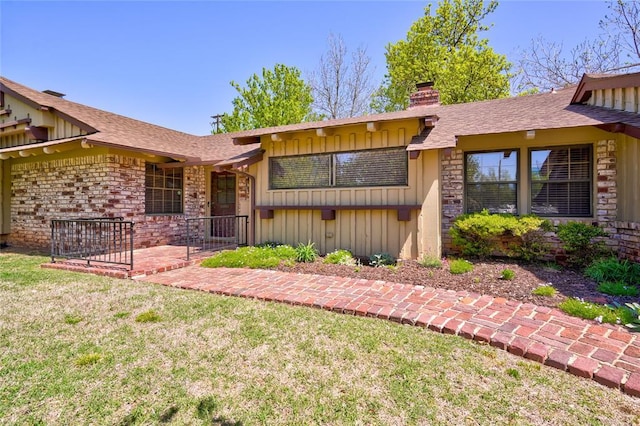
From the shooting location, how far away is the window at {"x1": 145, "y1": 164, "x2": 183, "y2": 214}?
30.1 ft

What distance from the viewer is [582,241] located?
19.1 ft

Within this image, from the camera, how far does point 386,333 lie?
3240 mm

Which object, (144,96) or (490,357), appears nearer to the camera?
(490,357)

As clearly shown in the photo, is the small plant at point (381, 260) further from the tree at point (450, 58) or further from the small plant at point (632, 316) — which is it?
the tree at point (450, 58)

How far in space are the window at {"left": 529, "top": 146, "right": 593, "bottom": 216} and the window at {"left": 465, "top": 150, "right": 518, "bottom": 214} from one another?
0.38 metres

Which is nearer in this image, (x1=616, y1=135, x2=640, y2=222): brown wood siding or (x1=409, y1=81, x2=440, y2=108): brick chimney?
(x1=616, y1=135, x2=640, y2=222): brown wood siding

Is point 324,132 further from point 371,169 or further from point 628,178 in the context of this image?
point 628,178

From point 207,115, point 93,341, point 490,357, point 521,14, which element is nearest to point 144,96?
point 207,115

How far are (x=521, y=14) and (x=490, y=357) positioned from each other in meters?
14.9

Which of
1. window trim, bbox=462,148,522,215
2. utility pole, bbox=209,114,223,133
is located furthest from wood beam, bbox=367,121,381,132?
utility pole, bbox=209,114,223,133

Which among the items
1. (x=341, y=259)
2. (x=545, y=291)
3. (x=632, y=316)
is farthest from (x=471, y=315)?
(x=341, y=259)

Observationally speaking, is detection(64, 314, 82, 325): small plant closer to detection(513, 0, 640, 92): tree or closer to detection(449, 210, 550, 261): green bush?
detection(449, 210, 550, 261): green bush

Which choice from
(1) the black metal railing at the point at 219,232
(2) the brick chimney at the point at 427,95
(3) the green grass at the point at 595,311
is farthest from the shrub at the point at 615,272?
(1) the black metal railing at the point at 219,232

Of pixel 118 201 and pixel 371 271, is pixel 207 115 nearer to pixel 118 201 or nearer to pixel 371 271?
pixel 118 201
